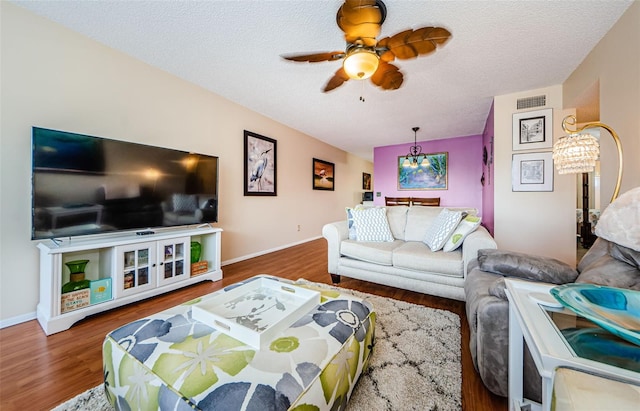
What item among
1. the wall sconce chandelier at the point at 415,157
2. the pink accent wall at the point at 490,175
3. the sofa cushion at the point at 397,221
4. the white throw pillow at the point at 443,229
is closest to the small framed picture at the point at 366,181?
the wall sconce chandelier at the point at 415,157

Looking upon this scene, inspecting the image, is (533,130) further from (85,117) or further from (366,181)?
(366,181)

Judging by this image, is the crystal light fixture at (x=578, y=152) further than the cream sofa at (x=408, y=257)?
No

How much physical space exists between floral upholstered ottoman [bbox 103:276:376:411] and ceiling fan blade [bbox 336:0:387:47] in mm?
1771

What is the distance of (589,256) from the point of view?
130 centimetres

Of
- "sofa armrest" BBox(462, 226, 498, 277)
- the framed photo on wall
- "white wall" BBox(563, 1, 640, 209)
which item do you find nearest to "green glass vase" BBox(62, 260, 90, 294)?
"sofa armrest" BBox(462, 226, 498, 277)

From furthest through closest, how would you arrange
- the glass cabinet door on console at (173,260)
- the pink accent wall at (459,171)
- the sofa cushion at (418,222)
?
the pink accent wall at (459,171), the sofa cushion at (418,222), the glass cabinet door on console at (173,260)

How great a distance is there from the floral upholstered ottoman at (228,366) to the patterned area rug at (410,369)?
0.55 feet

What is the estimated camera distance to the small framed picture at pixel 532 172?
9.59 ft

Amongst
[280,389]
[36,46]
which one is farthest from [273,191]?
[280,389]

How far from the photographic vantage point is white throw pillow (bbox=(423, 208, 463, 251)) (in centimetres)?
221

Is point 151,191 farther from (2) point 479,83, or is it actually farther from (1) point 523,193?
(1) point 523,193

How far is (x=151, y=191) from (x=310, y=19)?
2.12 meters

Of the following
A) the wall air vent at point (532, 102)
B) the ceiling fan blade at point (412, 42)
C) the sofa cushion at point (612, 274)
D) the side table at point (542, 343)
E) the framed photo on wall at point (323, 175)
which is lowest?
the side table at point (542, 343)

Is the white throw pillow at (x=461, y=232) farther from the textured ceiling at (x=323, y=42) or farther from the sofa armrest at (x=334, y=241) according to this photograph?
the textured ceiling at (x=323, y=42)
